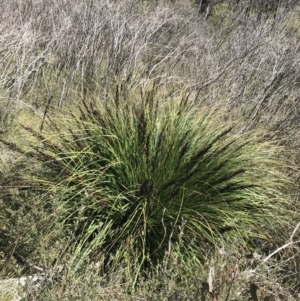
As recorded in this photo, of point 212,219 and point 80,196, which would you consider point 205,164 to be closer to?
point 212,219

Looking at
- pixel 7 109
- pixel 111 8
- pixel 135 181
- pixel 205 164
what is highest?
pixel 205 164

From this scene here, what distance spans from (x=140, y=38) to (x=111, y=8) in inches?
28.3

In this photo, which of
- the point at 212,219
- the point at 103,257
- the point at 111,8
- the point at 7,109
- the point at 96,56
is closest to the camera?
the point at 103,257

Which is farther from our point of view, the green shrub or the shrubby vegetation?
the green shrub

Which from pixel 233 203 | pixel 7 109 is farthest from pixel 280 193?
pixel 7 109

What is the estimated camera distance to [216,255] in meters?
2.54

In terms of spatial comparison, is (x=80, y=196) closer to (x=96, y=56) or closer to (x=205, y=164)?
(x=205, y=164)

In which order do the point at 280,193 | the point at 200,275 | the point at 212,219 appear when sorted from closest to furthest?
the point at 200,275
the point at 212,219
the point at 280,193

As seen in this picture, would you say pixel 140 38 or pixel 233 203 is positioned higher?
pixel 233 203

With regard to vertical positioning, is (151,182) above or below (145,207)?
above

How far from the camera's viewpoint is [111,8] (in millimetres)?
6270

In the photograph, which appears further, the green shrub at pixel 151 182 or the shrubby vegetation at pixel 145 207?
the green shrub at pixel 151 182

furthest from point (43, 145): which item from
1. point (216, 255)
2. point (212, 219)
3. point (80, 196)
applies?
point (216, 255)

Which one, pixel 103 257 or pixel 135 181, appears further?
pixel 135 181
